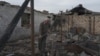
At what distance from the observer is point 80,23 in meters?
25.2

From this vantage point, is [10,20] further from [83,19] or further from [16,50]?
[83,19]

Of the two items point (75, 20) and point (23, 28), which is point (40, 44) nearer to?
point (23, 28)

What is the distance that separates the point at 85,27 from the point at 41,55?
51.5ft

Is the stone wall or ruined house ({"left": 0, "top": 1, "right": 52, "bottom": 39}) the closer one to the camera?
ruined house ({"left": 0, "top": 1, "right": 52, "bottom": 39})

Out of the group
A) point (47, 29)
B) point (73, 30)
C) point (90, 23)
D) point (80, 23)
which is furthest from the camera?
point (80, 23)

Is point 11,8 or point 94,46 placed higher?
point 11,8

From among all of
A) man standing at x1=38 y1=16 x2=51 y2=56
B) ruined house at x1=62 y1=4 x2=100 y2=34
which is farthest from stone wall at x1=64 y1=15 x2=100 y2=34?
man standing at x1=38 y1=16 x2=51 y2=56

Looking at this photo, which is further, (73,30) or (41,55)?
(73,30)

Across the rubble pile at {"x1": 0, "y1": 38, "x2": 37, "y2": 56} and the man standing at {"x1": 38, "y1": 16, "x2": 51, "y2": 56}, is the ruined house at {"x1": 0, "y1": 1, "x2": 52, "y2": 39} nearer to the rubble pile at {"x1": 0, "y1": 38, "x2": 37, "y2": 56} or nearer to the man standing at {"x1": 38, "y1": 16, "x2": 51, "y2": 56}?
the rubble pile at {"x1": 0, "y1": 38, "x2": 37, "y2": 56}

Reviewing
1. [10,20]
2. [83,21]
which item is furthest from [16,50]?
[83,21]

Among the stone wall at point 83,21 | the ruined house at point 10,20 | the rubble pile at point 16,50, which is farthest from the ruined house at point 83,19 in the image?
the rubble pile at point 16,50

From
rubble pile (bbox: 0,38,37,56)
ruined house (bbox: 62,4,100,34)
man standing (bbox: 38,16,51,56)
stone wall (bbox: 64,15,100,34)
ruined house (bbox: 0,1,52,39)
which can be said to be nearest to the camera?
man standing (bbox: 38,16,51,56)

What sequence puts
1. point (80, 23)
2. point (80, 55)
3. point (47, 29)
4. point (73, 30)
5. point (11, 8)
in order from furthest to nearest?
1. point (80, 23)
2. point (73, 30)
3. point (11, 8)
4. point (47, 29)
5. point (80, 55)

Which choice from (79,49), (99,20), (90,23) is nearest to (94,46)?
(79,49)
